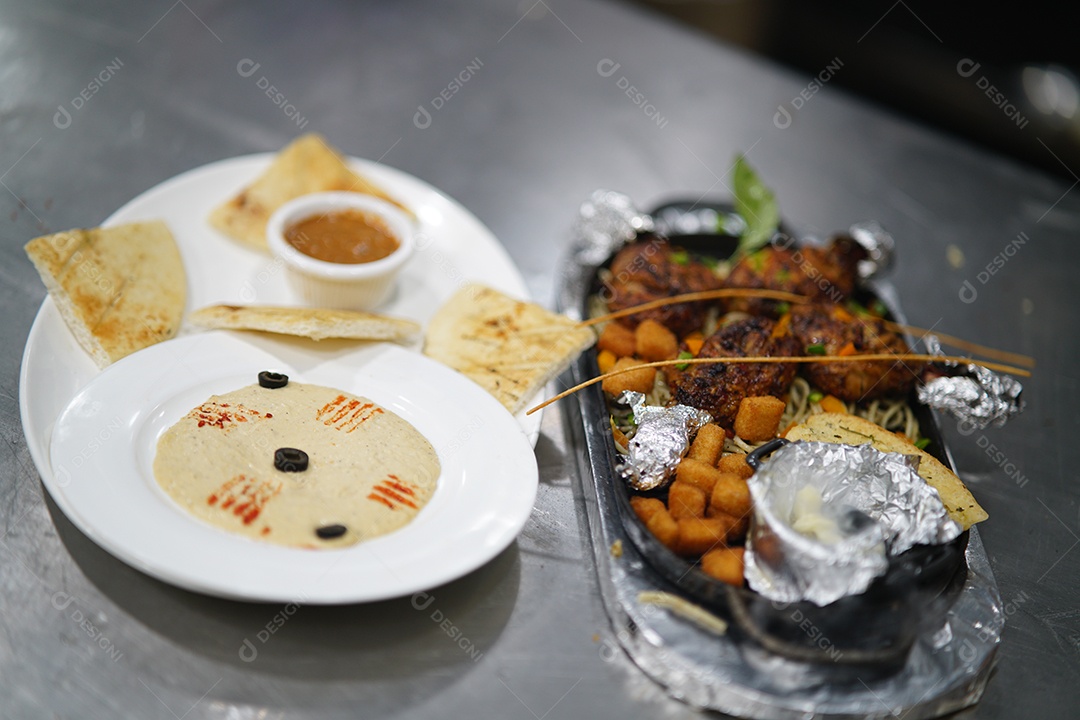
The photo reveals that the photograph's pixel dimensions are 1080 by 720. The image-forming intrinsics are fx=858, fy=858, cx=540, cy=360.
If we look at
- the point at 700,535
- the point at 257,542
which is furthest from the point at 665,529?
the point at 257,542

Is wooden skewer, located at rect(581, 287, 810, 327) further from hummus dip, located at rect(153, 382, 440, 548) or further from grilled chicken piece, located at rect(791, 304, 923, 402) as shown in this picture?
hummus dip, located at rect(153, 382, 440, 548)

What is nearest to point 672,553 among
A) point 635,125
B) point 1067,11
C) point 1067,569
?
point 1067,569

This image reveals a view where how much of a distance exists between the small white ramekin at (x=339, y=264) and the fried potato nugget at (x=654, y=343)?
107 centimetres

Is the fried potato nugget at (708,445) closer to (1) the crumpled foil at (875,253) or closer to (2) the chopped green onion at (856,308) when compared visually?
(2) the chopped green onion at (856,308)

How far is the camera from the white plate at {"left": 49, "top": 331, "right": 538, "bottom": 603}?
2.40m

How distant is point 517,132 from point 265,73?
5.27 feet

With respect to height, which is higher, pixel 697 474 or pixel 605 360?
pixel 697 474

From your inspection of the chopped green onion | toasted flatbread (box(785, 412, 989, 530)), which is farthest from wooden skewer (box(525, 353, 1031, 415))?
the chopped green onion

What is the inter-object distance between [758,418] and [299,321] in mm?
1768

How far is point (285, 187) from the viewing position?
4.16 meters

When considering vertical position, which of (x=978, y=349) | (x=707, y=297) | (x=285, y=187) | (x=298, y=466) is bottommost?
(x=285, y=187)

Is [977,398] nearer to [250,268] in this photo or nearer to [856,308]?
[856,308]

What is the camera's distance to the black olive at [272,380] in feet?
10.1

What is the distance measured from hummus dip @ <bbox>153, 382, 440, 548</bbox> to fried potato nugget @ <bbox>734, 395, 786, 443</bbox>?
47.3 inches
